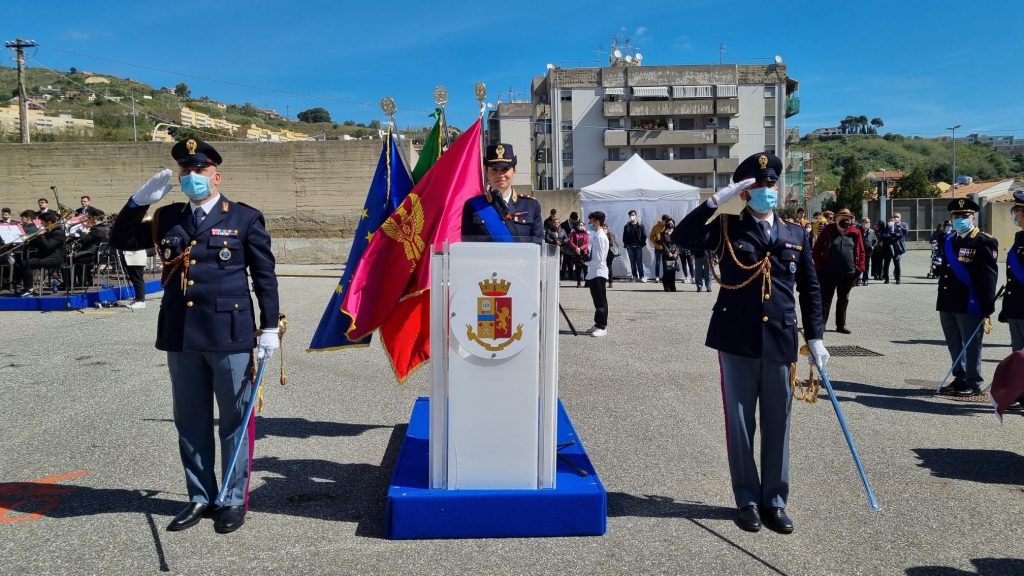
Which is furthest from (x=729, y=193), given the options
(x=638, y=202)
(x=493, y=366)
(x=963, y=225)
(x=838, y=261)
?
(x=638, y=202)

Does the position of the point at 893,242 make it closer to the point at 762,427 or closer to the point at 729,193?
the point at 762,427

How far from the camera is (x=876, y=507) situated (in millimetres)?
4371

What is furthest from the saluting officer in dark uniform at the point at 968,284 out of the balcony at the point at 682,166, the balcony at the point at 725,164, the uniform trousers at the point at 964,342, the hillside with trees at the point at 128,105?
the balcony at the point at 725,164

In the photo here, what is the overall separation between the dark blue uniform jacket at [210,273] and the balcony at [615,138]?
69035mm

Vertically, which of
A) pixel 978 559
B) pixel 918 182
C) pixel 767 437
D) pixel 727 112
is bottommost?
pixel 978 559

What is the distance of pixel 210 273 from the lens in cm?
445

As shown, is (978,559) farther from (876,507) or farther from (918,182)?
(918,182)

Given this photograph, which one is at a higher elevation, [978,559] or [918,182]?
[918,182]

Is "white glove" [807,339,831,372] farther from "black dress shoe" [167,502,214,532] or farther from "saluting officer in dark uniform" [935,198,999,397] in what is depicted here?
"saluting officer in dark uniform" [935,198,999,397]

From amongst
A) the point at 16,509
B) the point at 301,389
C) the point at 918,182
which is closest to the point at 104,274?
the point at 301,389

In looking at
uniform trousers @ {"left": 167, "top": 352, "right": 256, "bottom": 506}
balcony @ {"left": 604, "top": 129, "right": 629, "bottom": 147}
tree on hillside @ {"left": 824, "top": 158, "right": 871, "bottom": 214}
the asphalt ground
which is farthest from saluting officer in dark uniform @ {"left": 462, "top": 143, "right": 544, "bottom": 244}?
tree on hillside @ {"left": 824, "top": 158, "right": 871, "bottom": 214}

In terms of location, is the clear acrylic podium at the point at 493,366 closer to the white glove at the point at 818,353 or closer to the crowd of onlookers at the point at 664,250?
the white glove at the point at 818,353

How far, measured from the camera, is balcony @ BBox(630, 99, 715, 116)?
240 feet

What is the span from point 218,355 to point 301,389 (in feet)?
12.3
